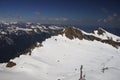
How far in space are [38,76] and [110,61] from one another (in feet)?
127

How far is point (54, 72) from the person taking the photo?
67.9 meters

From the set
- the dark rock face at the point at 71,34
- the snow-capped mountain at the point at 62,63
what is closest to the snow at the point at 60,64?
the snow-capped mountain at the point at 62,63

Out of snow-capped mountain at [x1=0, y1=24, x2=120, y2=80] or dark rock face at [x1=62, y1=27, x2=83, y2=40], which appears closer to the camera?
snow-capped mountain at [x1=0, y1=24, x2=120, y2=80]

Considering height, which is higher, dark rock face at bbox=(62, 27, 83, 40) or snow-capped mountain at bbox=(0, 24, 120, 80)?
dark rock face at bbox=(62, 27, 83, 40)

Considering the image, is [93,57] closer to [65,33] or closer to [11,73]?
[65,33]

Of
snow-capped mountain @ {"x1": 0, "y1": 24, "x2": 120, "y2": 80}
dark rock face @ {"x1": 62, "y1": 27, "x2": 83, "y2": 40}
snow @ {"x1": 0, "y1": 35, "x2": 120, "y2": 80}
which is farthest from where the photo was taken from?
dark rock face @ {"x1": 62, "y1": 27, "x2": 83, "y2": 40}

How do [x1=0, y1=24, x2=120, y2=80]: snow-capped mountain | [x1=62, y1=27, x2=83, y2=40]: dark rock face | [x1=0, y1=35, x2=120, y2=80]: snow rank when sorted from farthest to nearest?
[x1=62, y1=27, x2=83, y2=40]: dark rock face, [x1=0, y1=24, x2=120, y2=80]: snow-capped mountain, [x1=0, y1=35, x2=120, y2=80]: snow

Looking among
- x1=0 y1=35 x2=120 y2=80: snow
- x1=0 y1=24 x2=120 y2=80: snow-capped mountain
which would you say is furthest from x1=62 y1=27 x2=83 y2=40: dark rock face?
x1=0 y1=35 x2=120 y2=80: snow

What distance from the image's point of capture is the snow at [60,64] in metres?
59.0

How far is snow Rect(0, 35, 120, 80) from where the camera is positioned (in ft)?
193

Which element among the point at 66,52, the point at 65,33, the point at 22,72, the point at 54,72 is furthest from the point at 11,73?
the point at 65,33

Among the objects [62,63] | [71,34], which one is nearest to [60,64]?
[62,63]

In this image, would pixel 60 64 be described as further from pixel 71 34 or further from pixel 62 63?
pixel 71 34

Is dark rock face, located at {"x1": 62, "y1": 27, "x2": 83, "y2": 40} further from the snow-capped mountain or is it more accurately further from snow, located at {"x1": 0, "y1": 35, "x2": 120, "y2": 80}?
snow, located at {"x1": 0, "y1": 35, "x2": 120, "y2": 80}
